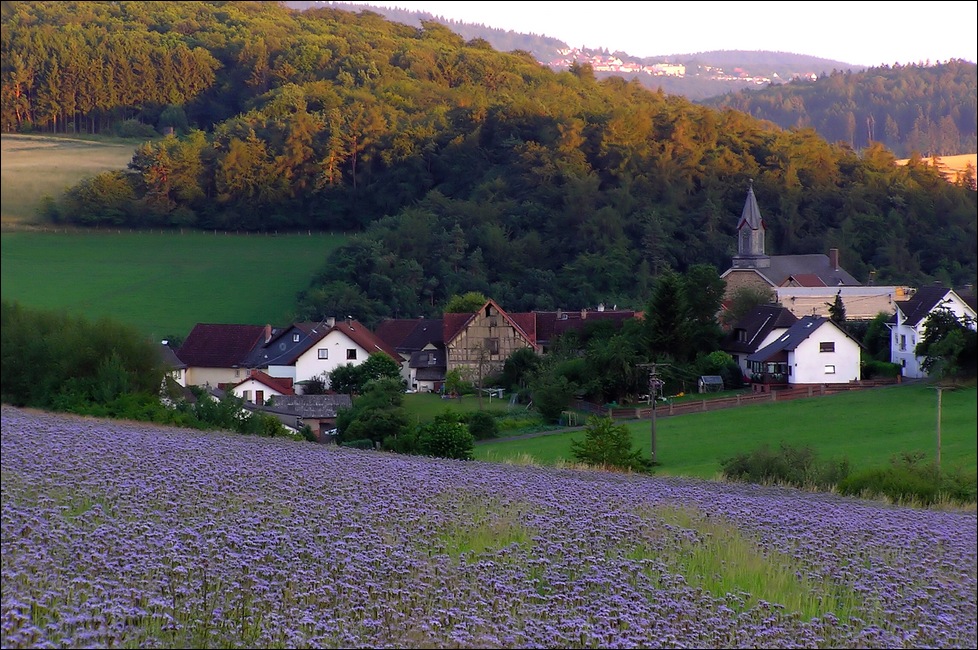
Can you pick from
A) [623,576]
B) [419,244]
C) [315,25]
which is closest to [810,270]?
[419,244]

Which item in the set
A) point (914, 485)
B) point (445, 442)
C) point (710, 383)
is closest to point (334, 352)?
point (710, 383)

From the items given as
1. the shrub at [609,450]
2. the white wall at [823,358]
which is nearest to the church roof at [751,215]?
the white wall at [823,358]

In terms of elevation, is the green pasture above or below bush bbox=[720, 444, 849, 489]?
above

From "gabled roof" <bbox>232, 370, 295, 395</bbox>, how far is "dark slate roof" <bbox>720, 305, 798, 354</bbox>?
34.2 feet

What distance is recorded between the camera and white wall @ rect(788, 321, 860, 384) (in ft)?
84.1

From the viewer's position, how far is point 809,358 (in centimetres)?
2619

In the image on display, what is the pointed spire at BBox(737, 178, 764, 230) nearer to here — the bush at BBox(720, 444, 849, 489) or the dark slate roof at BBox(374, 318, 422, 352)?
the dark slate roof at BBox(374, 318, 422, 352)

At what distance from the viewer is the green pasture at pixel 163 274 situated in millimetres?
15742

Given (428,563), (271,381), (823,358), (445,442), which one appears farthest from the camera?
(823,358)

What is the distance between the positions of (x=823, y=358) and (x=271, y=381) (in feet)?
40.6

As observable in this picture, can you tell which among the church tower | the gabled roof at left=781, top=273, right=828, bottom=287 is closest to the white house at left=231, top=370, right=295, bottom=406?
the gabled roof at left=781, top=273, right=828, bottom=287

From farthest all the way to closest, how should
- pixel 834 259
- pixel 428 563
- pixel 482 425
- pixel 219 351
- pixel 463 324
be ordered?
pixel 834 259 → pixel 463 324 → pixel 219 351 → pixel 482 425 → pixel 428 563

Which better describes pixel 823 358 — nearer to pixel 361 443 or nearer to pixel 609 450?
pixel 609 450

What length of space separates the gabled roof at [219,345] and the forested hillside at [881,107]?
16925mm
